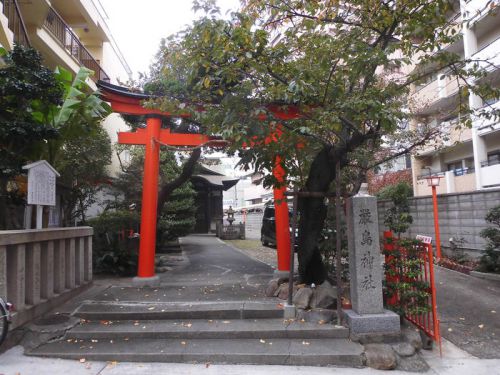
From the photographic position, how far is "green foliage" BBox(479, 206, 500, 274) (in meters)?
9.34

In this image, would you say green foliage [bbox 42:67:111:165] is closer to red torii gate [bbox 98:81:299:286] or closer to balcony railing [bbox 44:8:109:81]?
red torii gate [bbox 98:81:299:286]

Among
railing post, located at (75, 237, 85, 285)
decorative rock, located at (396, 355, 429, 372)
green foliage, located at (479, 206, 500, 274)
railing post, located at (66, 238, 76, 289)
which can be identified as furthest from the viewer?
green foliage, located at (479, 206, 500, 274)

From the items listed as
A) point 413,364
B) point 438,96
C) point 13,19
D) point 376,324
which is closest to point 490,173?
point 438,96

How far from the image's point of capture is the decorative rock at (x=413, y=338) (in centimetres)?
518

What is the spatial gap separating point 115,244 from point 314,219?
250 inches

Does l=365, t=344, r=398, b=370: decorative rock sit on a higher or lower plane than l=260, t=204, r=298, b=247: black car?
lower

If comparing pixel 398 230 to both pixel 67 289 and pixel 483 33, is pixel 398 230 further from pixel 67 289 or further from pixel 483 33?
pixel 483 33

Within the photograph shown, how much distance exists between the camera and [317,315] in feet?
19.3

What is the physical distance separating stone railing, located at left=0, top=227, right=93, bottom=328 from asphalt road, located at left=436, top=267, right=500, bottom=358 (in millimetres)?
6519

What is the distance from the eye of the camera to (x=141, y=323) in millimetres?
6012

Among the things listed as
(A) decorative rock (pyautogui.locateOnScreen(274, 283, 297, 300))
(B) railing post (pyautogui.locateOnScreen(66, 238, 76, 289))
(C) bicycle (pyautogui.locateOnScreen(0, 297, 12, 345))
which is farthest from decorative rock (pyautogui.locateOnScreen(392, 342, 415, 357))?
(B) railing post (pyautogui.locateOnScreen(66, 238, 76, 289))

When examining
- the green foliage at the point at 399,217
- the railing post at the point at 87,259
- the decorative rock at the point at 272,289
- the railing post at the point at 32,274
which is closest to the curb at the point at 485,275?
the green foliage at the point at 399,217

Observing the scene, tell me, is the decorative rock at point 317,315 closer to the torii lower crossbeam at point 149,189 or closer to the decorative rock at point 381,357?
the decorative rock at point 381,357

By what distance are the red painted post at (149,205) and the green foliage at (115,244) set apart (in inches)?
61.3
